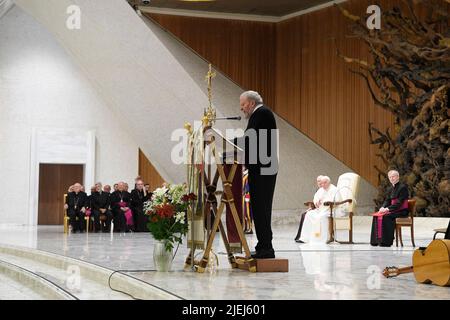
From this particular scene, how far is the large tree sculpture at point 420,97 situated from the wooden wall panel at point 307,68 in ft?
8.99

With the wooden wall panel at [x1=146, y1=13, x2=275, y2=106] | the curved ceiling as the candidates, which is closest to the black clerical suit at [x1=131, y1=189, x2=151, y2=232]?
the curved ceiling

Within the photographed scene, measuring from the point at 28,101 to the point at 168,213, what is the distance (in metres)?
13.5

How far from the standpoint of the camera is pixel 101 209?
14.6 meters

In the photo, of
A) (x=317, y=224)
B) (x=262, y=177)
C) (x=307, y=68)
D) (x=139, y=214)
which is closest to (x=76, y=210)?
(x=139, y=214)

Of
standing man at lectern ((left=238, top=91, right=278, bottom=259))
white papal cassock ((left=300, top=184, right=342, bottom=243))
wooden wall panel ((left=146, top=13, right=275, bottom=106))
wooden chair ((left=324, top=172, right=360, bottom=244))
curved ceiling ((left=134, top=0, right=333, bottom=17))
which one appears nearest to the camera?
standing man at lectern ((left=238, top=91, right=278, bottom=259))

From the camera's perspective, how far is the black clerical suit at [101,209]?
14.6m

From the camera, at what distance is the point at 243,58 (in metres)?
22.3

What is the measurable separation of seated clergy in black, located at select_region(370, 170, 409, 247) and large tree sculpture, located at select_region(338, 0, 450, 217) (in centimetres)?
409

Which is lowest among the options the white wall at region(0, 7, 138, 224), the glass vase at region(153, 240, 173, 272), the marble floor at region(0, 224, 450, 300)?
the marble floor at region(0, 224, 450, 300)

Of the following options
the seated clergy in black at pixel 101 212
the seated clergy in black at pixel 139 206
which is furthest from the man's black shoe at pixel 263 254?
the seated clergy in black at pixel 101 212

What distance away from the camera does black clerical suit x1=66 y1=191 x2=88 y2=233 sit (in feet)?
47.5

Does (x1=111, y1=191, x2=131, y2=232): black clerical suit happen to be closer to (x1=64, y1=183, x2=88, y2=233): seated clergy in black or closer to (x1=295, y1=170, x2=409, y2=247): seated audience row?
(x1=64, y1=183, x2=88, y2=233): seated clergy in black

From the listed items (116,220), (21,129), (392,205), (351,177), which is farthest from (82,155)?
(392,205)

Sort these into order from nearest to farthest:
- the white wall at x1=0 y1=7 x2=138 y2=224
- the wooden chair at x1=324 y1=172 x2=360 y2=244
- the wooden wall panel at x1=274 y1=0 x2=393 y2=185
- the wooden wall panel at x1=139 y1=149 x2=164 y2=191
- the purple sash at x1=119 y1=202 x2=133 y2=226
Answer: the wooden chair at x1=324 y1=172 x2=360 y2=244, the purple sash at x1=119 y1=202 x2=133 y2=226, the white wall at x1=0 y1=7 x2=138 y2=224, the wooden wall panel at x1=274 y1=0 x2=393 y2=185, the wooden wall panel at x1=139 y1=149 x2=164 y2=191
